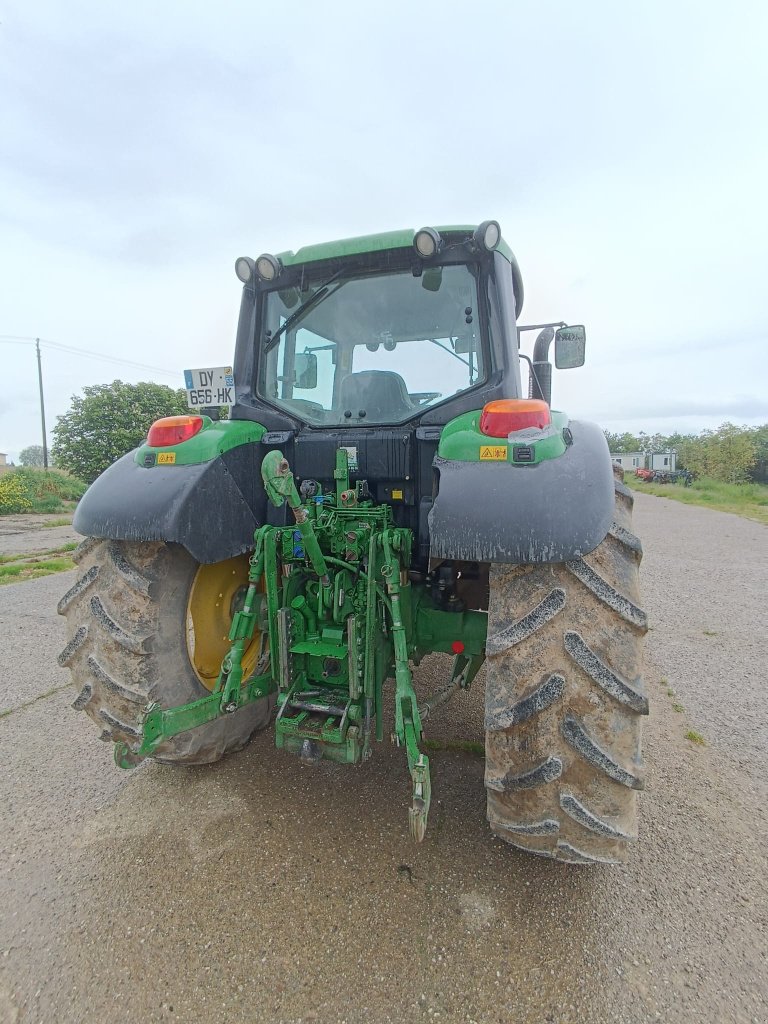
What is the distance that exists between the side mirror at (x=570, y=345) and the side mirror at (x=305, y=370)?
1383 mm

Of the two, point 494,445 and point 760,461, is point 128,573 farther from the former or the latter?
point 760,461

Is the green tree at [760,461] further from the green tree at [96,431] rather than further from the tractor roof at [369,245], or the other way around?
the tractor roof at [369,245]

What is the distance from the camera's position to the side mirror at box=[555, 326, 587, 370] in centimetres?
306

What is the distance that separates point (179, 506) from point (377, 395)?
40.9 inches

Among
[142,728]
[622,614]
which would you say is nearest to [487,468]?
[622,614]

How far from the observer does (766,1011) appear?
4.91 feet

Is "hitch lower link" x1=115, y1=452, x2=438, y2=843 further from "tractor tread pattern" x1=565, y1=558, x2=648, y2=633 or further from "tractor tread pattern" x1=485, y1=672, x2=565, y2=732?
"tractor tread pattern" x1=565, y1=558, x2=648, y2=633

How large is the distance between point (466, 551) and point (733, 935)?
58.9 inches

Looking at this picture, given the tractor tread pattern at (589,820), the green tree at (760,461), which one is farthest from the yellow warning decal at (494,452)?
the green tree at (760,461)

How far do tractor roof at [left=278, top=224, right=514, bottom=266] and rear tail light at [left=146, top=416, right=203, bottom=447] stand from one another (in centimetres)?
93

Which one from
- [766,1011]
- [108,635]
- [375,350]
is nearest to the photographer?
[766,1011]

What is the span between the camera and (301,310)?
266cm

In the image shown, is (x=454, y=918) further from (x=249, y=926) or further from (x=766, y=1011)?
(x=766, y=1011)

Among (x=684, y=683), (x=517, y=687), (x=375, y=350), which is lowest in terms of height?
(x=684, y=683)
